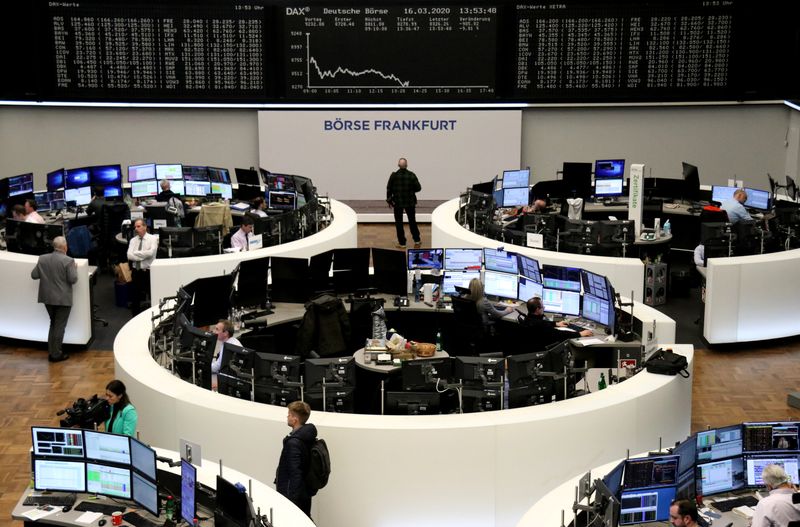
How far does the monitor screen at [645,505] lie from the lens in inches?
273

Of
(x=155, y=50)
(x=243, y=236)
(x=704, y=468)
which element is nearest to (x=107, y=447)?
(x=704, y=468)

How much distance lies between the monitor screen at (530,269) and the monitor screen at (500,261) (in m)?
0.08

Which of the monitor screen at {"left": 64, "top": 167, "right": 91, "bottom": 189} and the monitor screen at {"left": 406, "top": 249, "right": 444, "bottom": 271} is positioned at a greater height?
the monitor screen at {"left": 64, "top": 167, "right": 91, "bottom": 189}

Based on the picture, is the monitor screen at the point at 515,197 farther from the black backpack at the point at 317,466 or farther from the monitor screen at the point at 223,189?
the black backpack at the point at 317,466

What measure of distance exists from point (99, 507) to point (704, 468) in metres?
3.97

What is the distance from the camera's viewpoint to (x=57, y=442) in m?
7.45

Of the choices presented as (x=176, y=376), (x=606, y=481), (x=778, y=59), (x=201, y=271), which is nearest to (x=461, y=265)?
(x=201, y=271)

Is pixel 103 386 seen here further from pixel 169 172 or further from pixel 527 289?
pixel 169 172

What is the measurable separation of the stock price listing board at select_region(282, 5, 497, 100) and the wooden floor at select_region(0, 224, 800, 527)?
7.32 m

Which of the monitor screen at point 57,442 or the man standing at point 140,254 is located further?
the man standing at point 140,254

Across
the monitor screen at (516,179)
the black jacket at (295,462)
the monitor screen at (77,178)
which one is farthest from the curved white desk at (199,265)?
the black jacket at (295,462)

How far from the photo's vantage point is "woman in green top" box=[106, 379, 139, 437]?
801 centimetres

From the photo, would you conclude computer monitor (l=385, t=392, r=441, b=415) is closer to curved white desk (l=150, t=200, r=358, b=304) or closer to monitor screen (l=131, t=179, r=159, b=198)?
curved white desk (l=150, t=200, r=358, b=304)

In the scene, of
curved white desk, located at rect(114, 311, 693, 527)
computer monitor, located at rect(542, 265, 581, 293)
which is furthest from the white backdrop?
curved white desk, located at rect(114, 311, 693, 527)
